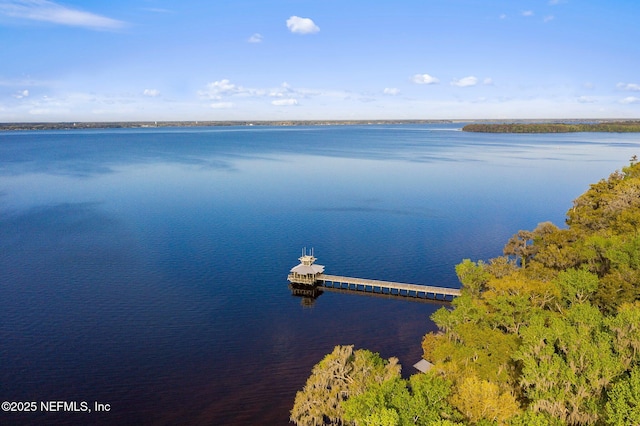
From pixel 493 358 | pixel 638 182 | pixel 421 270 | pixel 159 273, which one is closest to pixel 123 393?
pixel 159 273

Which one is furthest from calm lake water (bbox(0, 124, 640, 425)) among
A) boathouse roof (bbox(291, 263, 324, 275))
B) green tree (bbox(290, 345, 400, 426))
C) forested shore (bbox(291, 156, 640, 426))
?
forested shore (bbox(291, 156, 640, 426))

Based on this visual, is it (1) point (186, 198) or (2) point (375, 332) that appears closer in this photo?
(2) point (375, 332)

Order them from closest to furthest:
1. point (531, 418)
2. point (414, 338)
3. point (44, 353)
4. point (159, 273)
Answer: point (531, 418) < point (44, 353) < point (414, 338) < point (159, 273)

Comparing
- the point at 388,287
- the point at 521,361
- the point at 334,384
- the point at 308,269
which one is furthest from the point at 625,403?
the point at 308,269

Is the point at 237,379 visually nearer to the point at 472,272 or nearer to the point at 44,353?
the point at 44,353

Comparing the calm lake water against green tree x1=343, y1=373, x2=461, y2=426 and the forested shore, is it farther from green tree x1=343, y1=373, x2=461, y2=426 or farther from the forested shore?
green tree x1=343, y1=373, x2=461, y2=426

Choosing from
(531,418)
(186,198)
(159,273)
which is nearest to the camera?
(531,418)

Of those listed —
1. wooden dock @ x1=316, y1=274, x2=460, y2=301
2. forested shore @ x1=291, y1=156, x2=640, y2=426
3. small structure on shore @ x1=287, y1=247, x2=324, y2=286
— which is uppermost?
forested shore @ x1=291, y1=156, x2=640, y2=426
